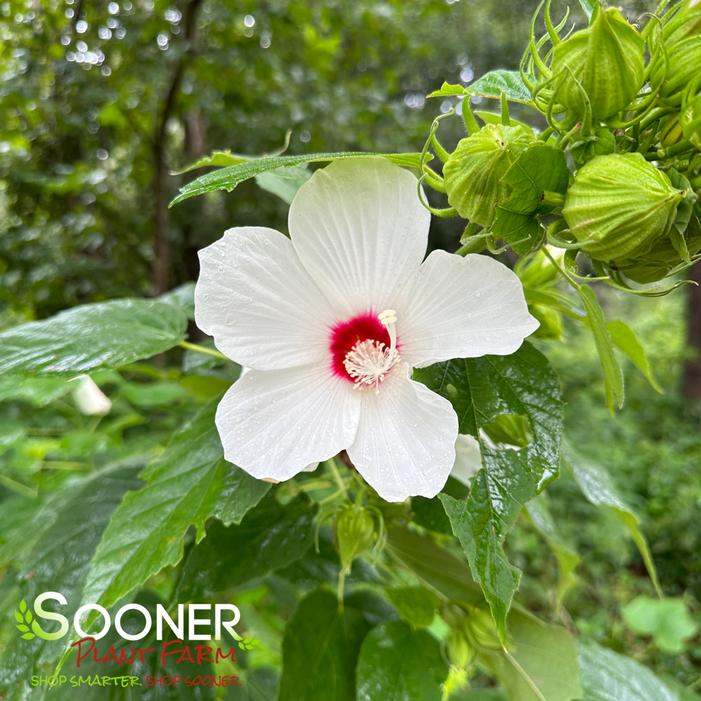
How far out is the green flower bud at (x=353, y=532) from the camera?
0.46m

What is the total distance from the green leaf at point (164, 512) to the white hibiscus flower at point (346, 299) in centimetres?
8

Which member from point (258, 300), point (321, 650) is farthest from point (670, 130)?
point (321, 650)

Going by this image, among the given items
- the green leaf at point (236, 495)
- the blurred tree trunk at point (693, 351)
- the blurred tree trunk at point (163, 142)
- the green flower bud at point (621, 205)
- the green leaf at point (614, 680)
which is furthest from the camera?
the blurred tree trunk at point (693, 351)

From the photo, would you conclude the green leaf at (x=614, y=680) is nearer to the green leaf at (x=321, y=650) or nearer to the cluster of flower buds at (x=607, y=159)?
the green leaf at (x=321, y=650)

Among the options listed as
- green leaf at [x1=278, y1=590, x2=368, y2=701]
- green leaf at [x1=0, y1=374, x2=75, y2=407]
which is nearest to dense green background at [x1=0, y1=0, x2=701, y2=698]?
green leaf at [x1=0, y1=374, x2=75, y2=407]

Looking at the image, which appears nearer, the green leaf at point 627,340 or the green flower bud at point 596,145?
the green flower bud at point 596,145

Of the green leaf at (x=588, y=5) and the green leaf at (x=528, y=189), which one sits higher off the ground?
the green leaf at (x=588, y=5)

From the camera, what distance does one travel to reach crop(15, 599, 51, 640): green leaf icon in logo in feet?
1.60

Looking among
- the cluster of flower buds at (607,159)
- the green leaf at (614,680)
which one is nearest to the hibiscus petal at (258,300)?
the cluster of flower buds at (607,159)

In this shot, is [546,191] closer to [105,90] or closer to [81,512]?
[81,512]

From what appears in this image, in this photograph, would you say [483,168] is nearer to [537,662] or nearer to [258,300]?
[258,300]

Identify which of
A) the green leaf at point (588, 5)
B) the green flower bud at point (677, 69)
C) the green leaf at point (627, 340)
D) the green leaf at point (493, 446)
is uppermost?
the green leaf at point (588, 5)

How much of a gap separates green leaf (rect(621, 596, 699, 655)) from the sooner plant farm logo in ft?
4.57

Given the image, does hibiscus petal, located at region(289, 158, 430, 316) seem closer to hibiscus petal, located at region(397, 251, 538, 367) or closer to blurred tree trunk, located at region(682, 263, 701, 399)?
hibiscus petal, located at region(397, 251, 538, 367)
